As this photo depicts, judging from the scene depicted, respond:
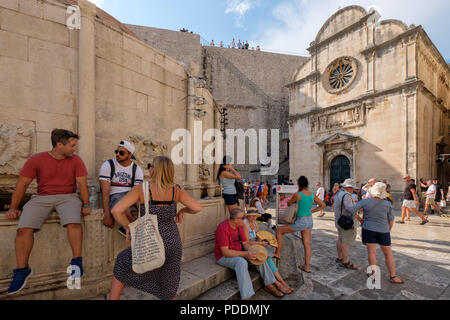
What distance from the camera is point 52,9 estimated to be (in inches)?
136

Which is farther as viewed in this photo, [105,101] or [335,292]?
[105,101]

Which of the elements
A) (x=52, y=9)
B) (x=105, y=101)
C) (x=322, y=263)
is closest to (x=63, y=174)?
(x=105, y=101)

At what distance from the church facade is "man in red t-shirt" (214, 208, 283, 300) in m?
13.5

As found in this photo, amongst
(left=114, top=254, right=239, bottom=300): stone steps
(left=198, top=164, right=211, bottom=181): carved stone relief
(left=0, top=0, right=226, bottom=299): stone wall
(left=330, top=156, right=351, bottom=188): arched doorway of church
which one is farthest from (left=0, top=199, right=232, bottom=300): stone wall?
(left=330, top=156, right=351, bottom=188): arched doorway of church

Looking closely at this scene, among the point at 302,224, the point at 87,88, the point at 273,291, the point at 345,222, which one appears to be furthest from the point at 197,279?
the point at 87,88

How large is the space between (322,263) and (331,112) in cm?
1454

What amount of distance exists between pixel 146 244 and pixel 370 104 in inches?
652

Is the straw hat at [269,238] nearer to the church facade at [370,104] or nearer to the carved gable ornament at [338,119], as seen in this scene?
the church facade at [370,104]

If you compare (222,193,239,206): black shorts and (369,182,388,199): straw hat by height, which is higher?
(369,182,388,199): straw hat

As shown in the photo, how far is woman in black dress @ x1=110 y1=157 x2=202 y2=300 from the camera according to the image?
6.79ft

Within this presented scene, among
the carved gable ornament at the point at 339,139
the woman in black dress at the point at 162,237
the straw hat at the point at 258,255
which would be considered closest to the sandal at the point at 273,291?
the straw hat at the point at 258,255

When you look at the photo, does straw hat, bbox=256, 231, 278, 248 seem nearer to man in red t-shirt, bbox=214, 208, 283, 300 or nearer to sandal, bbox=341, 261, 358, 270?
man in red t-shirt, bbox=214, 208, 283, 300

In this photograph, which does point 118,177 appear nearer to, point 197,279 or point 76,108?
point 76,108
